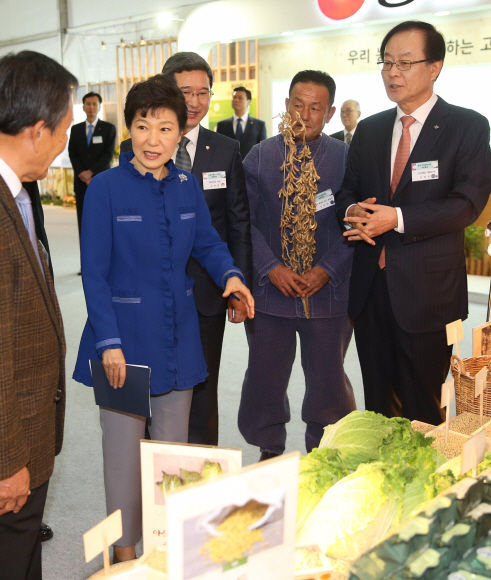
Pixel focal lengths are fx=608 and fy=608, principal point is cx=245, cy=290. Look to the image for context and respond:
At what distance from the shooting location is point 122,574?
3.36ft

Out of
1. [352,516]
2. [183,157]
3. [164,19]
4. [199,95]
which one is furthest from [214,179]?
[164,19]

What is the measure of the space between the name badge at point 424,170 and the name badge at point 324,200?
0.41m

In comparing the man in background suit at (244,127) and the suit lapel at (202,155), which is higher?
the man in background suit at (244,127)

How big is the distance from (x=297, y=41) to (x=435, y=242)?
8.08 meters

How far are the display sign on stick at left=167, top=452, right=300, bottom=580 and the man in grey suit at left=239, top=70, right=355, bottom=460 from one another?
1637 millimetres

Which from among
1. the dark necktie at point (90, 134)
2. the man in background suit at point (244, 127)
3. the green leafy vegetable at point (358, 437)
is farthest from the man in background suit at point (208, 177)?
the man in background suit at point (244, 127)

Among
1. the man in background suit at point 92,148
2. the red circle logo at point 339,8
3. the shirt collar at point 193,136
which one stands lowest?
the shirt collar at point 193,136

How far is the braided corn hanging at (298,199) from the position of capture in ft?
8.11

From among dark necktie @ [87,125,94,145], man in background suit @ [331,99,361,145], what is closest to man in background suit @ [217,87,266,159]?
man in background suit @ [331,99,361,145]

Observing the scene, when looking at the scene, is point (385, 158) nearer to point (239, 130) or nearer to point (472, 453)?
point (472, 453)

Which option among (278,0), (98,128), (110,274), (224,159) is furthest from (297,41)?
(110,274)

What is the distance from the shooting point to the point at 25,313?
126 centimetres

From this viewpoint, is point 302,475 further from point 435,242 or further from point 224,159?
point 224,159

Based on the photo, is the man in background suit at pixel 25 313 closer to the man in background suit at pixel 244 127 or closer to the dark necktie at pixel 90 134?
the dark necktie at pixel 90 134
